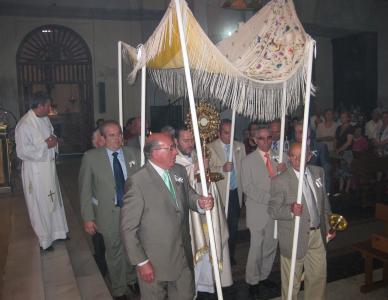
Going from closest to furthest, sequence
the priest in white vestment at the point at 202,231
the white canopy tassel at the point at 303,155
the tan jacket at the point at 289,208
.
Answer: the white canopy tassel at the point at 303,155 < the tan jacket at the point at 289,208 < the priest in white vestment at the point at 202,231

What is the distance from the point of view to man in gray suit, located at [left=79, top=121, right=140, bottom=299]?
15.7 feet

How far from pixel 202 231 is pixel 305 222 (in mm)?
1230

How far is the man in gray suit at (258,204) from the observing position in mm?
4969

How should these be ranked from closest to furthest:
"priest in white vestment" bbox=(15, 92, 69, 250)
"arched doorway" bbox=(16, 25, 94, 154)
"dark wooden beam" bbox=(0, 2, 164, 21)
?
"priest in white vestment" bbox=(15, 92, 69, 250) → "dark wooden beam" bbox=(0, 2, 164, 21) → "arched doorway" bbox=(16, 25, 94, 154)

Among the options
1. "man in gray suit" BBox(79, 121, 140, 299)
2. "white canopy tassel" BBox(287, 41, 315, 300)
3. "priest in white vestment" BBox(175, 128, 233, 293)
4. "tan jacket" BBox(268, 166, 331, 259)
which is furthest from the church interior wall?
"white canopy tassel" BBox(287, 41, 315, 300)

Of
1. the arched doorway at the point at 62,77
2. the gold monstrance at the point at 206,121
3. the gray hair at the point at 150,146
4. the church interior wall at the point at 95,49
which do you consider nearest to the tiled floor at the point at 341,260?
the gold monstrance at the point at 206,121

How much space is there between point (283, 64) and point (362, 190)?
5848 millimetres

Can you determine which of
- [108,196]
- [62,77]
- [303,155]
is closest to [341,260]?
[303,155]

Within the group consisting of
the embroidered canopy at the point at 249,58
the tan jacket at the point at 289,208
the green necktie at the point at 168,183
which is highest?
the embroidered canopy at the point at 249,58

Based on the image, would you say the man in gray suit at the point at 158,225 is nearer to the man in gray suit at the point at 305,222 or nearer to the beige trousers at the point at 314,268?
the man in gray suit at the point at 305,222

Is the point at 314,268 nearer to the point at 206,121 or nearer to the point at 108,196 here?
the point at 206,121

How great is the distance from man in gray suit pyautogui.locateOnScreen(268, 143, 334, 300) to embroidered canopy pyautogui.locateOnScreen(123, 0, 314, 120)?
70 centimetres

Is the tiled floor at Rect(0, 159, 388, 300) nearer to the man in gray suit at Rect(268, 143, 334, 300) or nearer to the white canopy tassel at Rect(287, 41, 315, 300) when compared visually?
the man in gray suit at Rect(268, 143, 334, 300)

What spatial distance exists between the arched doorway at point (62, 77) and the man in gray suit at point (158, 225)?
38.1 feet
